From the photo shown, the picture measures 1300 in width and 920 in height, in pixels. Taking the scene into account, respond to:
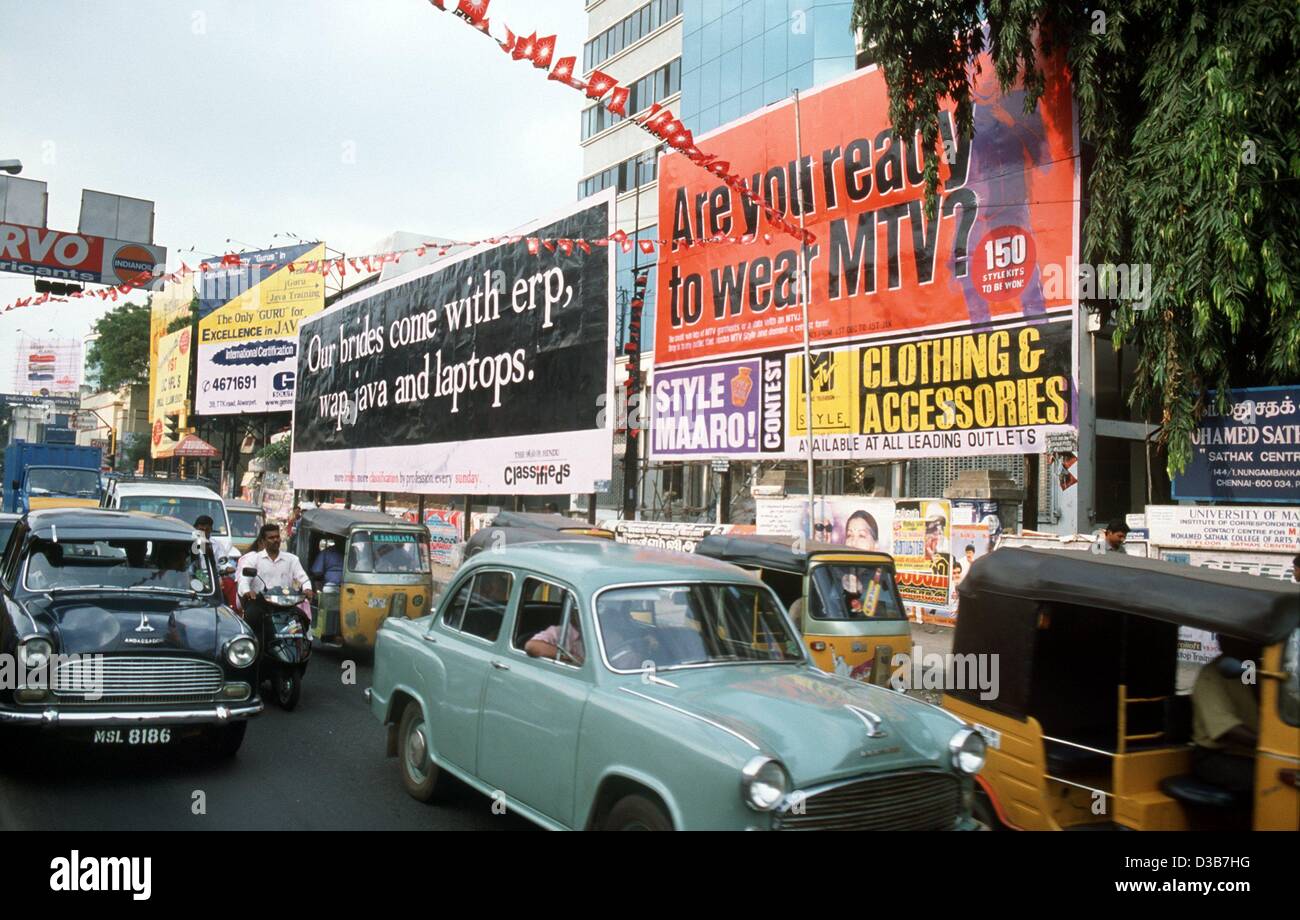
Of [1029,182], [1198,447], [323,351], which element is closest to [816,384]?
[1029,182]

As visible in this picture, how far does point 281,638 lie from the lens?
368 inches

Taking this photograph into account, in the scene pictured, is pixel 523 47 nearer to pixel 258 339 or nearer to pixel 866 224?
pixel 866 224

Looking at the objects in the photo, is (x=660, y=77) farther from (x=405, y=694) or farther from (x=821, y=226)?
(x=405, y=694)

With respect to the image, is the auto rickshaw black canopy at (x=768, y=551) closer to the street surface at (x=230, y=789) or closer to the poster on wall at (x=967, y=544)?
the poster on wall at (x=967, y=544)

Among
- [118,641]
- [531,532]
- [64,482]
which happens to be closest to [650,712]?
[118,641]

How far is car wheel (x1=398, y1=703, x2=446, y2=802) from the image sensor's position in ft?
20.6

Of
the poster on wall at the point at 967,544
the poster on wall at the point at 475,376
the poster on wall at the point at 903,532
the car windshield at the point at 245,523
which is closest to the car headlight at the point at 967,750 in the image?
the poster on wall at the point at 967,544

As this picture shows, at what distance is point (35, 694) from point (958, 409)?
12.5m

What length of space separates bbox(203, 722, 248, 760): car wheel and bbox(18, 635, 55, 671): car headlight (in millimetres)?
1305

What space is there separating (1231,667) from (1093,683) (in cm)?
94

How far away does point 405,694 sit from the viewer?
677 cm

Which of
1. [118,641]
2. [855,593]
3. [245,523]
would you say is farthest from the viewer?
[245,523]

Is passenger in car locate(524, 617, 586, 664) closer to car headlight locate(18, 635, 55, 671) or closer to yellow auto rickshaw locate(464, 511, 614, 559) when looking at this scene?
car headlight locate(18, 635, 55, 671)

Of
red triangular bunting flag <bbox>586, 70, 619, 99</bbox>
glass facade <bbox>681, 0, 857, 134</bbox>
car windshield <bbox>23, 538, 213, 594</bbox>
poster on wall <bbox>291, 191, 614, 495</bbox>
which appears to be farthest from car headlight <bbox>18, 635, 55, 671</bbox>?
glass facade <bbox>681, 0, 857, 134</bbox>
